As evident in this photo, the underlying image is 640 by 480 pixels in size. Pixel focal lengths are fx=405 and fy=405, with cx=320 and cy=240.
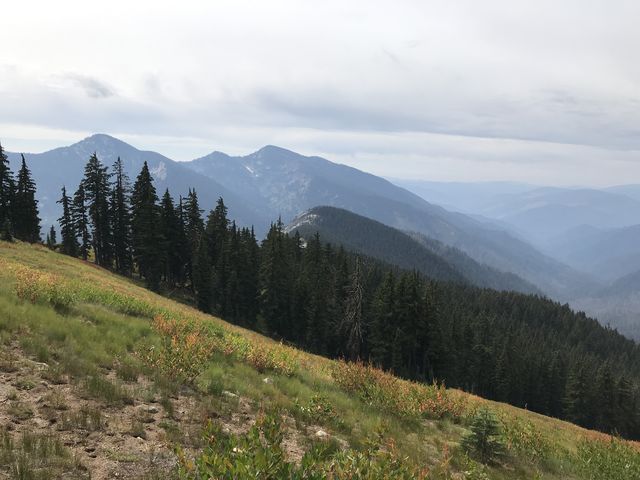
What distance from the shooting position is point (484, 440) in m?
9.77

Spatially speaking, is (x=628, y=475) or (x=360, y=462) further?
(x=628, y=475)

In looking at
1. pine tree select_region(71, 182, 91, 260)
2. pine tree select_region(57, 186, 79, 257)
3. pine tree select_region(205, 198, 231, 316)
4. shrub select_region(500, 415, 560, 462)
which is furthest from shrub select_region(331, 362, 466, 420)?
pine tree select_region(57, 186, 79, 257)

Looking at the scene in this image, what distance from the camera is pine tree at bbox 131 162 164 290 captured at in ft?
187

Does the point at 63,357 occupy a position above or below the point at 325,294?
above

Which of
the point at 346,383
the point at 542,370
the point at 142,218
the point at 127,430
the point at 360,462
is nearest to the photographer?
the point at 360,462

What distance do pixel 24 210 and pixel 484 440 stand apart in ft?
226

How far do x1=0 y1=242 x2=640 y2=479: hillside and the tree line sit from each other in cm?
3405

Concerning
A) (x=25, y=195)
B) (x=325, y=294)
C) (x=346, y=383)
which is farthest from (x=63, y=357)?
(x=25, y=195)

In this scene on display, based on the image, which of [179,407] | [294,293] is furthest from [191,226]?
[179,407]

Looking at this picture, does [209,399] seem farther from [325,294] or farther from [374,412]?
[325,294]

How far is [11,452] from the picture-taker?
5.36 meters

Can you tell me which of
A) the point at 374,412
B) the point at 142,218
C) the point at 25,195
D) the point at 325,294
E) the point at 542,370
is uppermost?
the point at 25,195

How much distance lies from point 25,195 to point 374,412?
6747 centimetres

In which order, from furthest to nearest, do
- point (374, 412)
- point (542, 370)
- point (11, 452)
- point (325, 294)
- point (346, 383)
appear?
1. point (542, 370)
2. point (325, 294)
3. point (346, 383)
4. point (374, 412)
5. point (11, 452)
